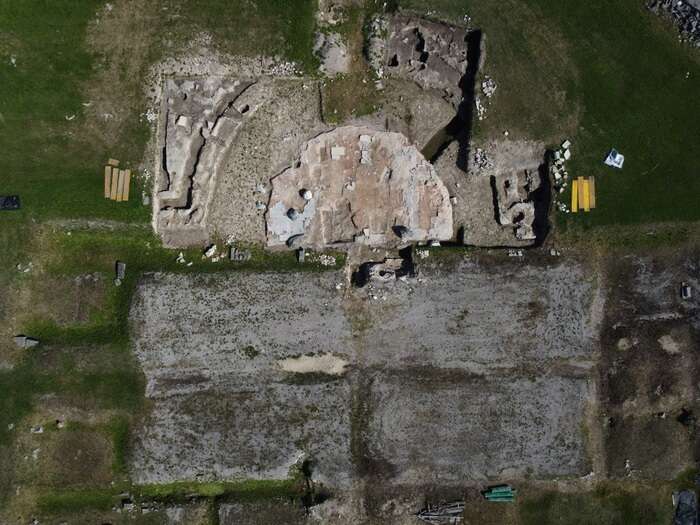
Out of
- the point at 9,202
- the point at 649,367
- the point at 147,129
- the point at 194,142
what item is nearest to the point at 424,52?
the point at 194,142

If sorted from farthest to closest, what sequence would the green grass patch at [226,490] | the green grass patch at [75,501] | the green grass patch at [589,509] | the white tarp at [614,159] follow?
the white tarp at [614,159] → the green grass patch at [589,509] → the green grass patch at [226,490] → the green grass patch at [75,501]

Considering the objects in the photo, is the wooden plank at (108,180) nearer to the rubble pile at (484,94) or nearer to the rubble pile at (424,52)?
the rubble pile at (424,52)

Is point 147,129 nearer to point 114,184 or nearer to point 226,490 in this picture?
point 114,184

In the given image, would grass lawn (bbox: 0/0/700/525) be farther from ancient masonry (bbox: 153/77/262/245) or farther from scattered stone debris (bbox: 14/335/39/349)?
ancient masonry (bbox: 153/77/262/245)

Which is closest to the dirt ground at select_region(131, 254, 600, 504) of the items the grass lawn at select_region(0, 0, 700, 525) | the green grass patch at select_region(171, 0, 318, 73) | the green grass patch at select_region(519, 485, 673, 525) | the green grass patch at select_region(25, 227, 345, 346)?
the green grass patch at select_region(25, 227, 345, 346)

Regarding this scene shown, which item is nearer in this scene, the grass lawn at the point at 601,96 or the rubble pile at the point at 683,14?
the grass lawn at the point at 601,96

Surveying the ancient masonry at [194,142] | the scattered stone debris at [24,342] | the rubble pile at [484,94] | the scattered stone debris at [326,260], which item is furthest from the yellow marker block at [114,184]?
the rubble pile at [484,94]
